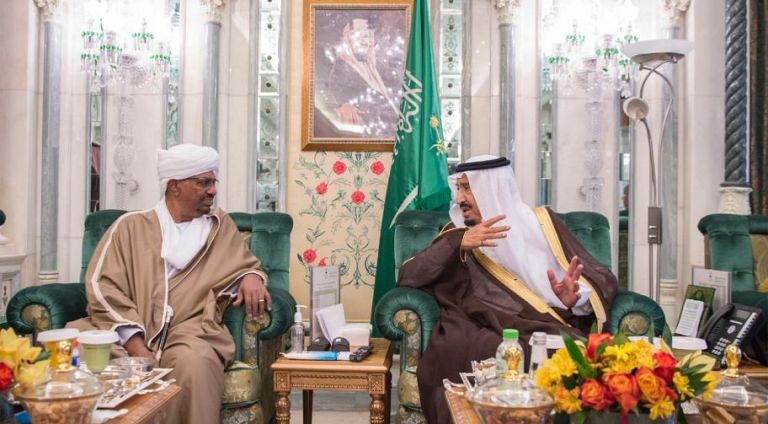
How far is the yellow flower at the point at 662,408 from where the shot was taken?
5.82ft

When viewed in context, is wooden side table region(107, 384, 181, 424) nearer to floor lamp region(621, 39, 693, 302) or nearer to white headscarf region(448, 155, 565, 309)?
white headscarf region(448, 155, 565, 309)

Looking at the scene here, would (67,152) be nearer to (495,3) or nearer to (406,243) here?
(406,243)

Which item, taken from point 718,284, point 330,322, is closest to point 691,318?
point 718,284

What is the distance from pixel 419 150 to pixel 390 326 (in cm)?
193

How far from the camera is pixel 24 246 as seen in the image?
17.4 ft

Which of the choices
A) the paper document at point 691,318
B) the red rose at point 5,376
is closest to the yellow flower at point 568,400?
the red rose at point 5,376

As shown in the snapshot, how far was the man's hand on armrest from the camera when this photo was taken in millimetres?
3057

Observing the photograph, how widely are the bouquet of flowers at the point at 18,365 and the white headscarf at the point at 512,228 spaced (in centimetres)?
218

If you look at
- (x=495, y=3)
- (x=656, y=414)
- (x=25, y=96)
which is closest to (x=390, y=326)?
(x=656, y=414)

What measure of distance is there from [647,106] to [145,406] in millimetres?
3737

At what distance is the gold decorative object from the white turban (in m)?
2.39

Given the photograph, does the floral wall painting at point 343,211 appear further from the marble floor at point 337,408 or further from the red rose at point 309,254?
the marble floor at point 337,408

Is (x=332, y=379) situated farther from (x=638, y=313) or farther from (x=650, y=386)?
(x=650, y=386)

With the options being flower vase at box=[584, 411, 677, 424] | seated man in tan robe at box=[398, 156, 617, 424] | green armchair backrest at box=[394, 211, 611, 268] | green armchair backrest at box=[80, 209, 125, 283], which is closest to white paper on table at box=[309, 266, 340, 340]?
seated man in tan robe at box=[398, 156, 617, 424]
